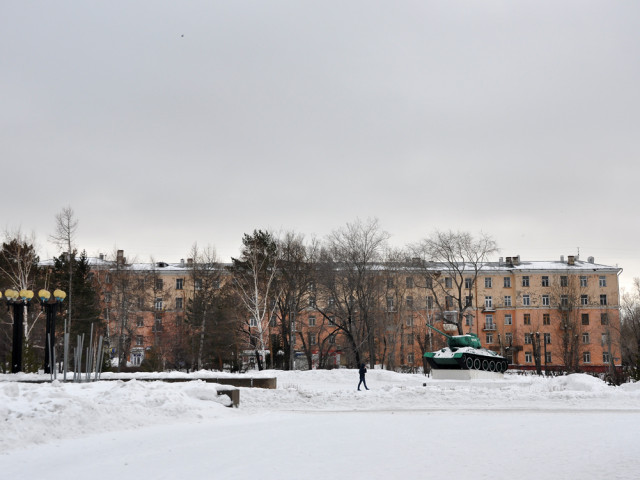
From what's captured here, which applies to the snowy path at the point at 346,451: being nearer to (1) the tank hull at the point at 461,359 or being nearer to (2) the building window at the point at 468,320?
(1) the tank hull at the point at 461,359

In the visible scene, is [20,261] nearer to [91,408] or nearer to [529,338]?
[91,408]

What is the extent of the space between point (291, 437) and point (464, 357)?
23.9m

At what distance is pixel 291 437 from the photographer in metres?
12.7

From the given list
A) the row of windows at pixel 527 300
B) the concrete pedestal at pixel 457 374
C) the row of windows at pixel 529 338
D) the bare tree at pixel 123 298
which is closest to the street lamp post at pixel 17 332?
the concrete pedestal at pixel 457 374

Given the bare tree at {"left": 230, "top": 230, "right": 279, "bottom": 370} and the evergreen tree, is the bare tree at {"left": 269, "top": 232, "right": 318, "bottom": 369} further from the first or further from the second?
the evergreen tree

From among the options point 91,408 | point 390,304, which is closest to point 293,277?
point 390,304

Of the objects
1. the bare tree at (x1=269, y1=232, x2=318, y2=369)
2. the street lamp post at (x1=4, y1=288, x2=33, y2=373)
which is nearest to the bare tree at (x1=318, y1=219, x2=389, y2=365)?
the bare tree at (x1=269, y1=232, x2=318, y2=369)

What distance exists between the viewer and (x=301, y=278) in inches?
1960

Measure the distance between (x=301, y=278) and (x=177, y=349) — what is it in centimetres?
1290

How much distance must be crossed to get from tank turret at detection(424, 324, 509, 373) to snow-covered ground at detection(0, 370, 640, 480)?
1431 cm

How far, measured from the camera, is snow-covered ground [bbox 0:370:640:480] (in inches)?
377

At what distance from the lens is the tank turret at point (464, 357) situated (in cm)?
3525

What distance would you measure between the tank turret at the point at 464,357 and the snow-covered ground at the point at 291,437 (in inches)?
563

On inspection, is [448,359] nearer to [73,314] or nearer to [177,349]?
[73,314]
